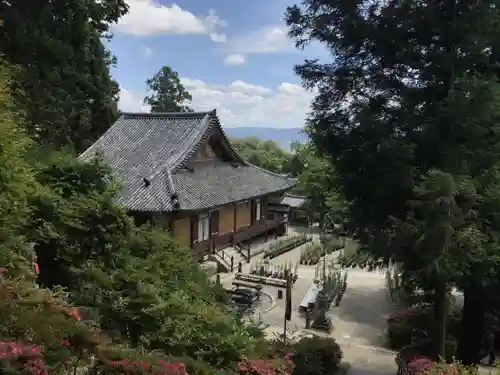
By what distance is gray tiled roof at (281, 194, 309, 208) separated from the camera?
40.9m

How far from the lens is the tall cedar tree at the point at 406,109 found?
29.7 feet

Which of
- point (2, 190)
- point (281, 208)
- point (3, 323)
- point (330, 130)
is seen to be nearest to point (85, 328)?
point (3, 323)

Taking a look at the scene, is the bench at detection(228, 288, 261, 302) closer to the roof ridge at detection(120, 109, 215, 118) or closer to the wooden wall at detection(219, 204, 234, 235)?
the wooden wall at detection(219, 204, 234, 235)

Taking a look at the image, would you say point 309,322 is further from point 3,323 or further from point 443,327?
point 3,323

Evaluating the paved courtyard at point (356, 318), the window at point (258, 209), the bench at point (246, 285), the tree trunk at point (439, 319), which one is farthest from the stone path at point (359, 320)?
the window at point (258, 209)

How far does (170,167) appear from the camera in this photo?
21734 millimetres

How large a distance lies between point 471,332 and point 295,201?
30.1m

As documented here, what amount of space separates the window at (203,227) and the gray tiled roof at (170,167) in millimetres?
1202

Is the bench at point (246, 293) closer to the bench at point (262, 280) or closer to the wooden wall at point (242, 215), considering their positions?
the bench at point (262, 280)

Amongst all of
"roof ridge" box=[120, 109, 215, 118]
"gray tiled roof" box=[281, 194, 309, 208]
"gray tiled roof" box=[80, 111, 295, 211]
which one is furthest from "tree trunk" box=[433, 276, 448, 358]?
"gray tiled roof" box=[281, 194, 309, 208]

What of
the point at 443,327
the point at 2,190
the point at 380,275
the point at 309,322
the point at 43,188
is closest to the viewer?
the point at 2,190

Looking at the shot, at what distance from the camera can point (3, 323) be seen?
489 cm

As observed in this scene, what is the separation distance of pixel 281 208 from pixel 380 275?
1148 cm

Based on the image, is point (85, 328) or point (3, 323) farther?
point (85, 328)
